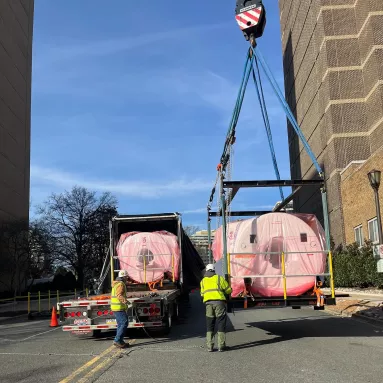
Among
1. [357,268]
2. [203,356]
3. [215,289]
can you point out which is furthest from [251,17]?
[357,268]

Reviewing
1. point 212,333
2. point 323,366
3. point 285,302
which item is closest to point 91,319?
point 212,333

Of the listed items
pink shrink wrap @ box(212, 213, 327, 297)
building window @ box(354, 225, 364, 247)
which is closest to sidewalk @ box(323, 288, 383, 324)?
pink shrink wrap @ box(212, 213, 327, 297)

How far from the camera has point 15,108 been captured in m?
51.1

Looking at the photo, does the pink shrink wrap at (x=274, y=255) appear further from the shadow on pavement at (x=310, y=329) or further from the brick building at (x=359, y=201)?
the brick building at (x=359, y=201)

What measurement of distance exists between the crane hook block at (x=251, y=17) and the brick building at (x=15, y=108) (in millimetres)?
34923

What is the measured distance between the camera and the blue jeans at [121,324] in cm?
941

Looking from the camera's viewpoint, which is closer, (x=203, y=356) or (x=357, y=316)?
(x=203, y=356)

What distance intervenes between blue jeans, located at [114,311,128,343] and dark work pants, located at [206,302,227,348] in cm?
170

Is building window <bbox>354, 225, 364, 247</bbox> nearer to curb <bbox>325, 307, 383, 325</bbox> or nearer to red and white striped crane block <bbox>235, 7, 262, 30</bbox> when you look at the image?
curb <bbox>325, 307, 383, 325</bbox>

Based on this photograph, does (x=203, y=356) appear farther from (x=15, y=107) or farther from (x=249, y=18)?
(x=15, y=107)

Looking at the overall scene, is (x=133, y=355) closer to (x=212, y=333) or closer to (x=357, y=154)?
(x=212, y=333)

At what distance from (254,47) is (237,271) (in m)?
7.71

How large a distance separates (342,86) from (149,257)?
25126 mm

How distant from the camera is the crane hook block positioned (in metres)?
14.7
